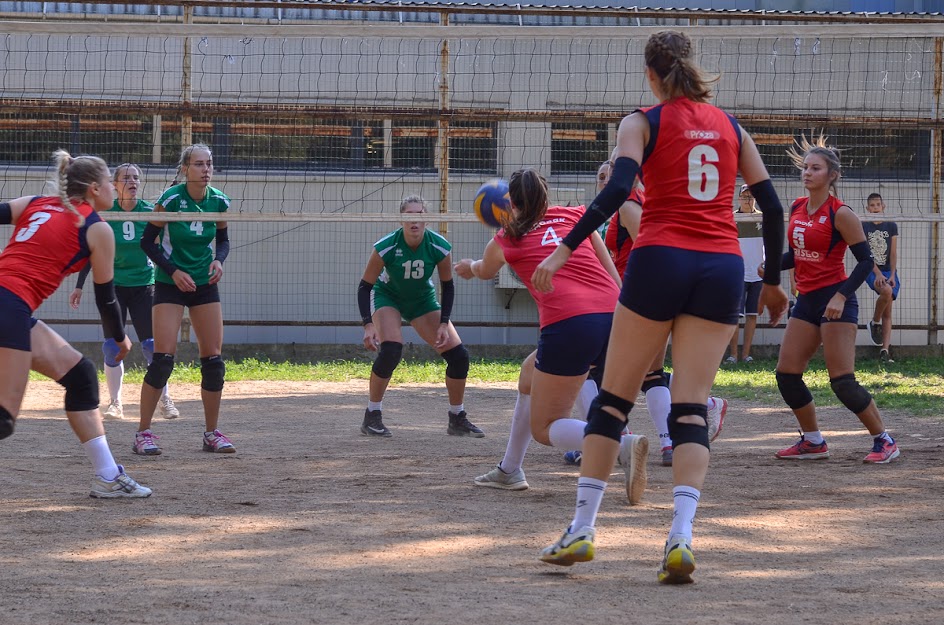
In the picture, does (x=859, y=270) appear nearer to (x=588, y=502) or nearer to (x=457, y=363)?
(x=457, y=363)

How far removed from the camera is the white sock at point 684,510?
13.3ft

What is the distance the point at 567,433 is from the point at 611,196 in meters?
1.54

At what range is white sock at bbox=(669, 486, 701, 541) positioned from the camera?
4.06 m

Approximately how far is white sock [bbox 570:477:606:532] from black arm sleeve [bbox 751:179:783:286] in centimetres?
113

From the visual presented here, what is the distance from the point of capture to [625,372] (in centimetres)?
418

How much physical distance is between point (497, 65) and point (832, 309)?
7966 mm

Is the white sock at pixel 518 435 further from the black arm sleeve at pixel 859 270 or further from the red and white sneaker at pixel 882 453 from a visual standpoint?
the red and white sneaker at pixel 882 453

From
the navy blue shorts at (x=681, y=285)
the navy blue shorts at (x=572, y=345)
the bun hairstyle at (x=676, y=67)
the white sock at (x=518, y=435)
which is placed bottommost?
the white sock at (x=518, y=435)

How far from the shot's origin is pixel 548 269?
161 inches

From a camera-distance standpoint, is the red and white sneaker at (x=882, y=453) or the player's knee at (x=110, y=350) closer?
the red and white sneaker at (x=882, y=453)

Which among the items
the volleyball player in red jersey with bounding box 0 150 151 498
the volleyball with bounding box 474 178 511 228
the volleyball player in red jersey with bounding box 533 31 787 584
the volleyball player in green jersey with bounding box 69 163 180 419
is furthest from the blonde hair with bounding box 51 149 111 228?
the volleyball player in green jersey with bounding box 69 163 180 419

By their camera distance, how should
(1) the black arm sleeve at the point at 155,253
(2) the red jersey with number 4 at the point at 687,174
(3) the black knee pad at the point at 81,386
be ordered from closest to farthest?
(2) the red jersey with number 4 at the point at 687,174
(3) the black knee pad at the point at 81,386
(1) the black arm sleeve at the point at 155,253

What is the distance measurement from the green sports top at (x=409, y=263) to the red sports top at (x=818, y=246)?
106 inches

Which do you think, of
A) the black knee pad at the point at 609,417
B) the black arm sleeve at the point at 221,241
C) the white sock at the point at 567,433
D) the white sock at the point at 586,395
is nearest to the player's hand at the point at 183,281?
the black arm sleeve at the point at 221,241
